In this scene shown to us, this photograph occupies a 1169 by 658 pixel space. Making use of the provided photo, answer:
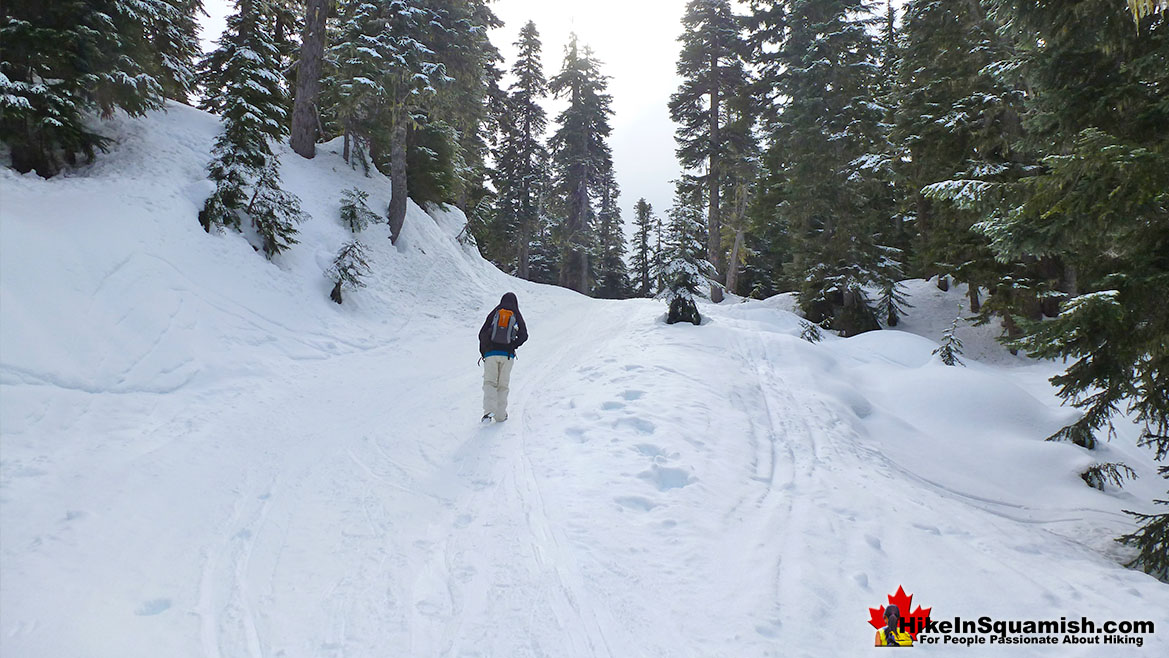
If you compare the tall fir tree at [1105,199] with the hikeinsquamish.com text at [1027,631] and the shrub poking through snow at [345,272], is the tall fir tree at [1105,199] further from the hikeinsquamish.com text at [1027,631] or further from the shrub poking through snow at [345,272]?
the shrub poking through snow at [345,272]

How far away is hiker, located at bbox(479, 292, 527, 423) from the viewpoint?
→ 23.5 feet

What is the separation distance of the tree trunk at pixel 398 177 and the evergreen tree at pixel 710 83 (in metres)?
14.6

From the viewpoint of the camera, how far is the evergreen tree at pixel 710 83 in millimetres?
25422

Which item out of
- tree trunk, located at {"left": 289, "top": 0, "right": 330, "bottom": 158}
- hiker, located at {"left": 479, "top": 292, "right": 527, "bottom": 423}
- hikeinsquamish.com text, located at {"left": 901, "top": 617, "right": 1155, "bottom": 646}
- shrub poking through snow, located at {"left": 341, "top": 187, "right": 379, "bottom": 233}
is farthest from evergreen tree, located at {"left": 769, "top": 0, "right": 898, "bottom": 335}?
tree trunk, located at {"left": 289, "top": 0, "right": 330, "bottom": 158}

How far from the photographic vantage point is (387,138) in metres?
18.6

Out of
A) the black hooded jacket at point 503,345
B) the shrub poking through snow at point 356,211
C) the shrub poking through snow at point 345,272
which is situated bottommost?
the black hooded jacket at point 503,345

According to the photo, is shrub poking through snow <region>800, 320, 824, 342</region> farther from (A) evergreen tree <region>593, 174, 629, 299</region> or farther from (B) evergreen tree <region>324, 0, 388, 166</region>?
(A) evergreen tree <region>593, 174, 629, 299</region>

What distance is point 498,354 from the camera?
7234mm

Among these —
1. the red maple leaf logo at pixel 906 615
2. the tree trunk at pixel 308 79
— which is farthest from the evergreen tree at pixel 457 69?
the red maple leaf logo at pixel 906 615

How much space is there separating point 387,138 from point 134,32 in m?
8.57

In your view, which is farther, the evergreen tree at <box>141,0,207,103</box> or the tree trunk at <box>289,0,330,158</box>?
the tree trunk at <box>289,0,330,158</box>

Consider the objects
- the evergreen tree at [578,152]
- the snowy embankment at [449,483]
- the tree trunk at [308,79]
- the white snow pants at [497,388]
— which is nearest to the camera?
the snowy embankment at [449,483]

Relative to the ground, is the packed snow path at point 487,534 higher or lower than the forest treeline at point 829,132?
lower

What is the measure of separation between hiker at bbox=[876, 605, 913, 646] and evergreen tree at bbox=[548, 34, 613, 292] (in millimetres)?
28064
